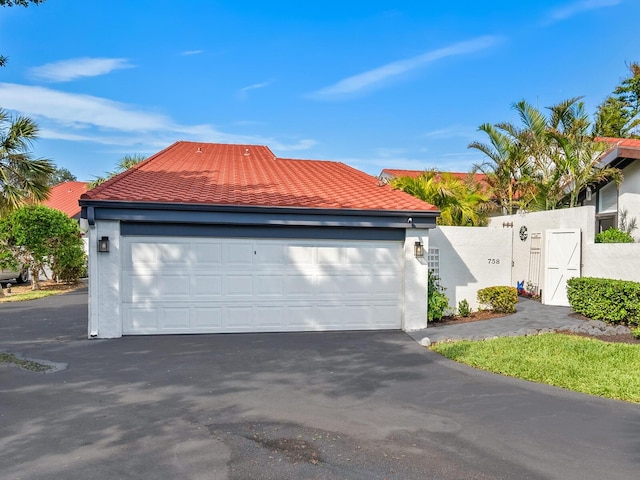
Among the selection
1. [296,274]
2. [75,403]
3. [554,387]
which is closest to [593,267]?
[554,387]

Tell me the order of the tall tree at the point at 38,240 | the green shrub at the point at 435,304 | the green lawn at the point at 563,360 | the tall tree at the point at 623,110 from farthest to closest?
1. the tall tree at the point at 623,110
2. the tall tree at the point at 38,240
3. the green shrub at the point at 435,304
4. the green lawn at the point at 563,360

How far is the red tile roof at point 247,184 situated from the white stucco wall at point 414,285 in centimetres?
73

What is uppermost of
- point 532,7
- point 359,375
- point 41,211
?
point 532,7

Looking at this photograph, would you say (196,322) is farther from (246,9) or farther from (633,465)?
(246,9)

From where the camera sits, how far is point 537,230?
13.6 meters

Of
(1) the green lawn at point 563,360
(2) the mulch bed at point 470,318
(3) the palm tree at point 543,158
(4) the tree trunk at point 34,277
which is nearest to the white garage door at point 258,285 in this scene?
(2) the mulch bed at point 470,318

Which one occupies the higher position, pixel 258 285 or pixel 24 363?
pixel 258 285

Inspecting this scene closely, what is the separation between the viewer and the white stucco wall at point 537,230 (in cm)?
1218

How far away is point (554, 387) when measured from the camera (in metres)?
6.61

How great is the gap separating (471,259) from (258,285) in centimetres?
578

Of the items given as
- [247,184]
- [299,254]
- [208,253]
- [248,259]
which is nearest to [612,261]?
[299,254]

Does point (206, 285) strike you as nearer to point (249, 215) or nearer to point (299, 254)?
point (249, 215)

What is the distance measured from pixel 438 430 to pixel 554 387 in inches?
101

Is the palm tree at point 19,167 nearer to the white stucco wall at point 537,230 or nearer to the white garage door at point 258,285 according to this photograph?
the white garage door at point 258,285
